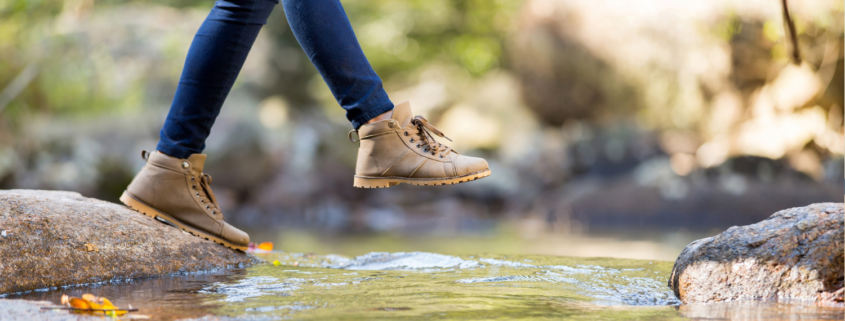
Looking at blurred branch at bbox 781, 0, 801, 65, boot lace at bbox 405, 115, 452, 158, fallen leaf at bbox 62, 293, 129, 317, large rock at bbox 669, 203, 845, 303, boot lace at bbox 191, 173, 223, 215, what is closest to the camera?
fallen leaf at bbox 62, 293, 129, 317

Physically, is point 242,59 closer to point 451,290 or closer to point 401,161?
point 401,161

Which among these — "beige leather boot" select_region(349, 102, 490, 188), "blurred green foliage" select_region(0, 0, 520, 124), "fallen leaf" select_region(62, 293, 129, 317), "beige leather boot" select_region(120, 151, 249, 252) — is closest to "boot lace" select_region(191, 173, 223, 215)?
"beige leather boot" select_region(120, 151, 249, 252)

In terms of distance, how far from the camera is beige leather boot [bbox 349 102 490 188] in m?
2.05

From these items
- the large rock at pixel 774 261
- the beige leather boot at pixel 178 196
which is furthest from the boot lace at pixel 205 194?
the large rock at pixel 774 261

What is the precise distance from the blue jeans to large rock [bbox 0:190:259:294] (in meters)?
0.29

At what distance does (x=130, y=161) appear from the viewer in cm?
869

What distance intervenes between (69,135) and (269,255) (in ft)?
24.1

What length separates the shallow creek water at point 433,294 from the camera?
1.41 m

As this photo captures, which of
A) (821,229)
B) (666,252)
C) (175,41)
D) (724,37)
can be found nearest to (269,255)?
(821,229)

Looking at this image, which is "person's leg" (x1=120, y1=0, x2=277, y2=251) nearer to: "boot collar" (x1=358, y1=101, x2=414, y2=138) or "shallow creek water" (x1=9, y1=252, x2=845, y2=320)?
"shallow creek water" (x1=9, y1=252, x2=845, y2=320)

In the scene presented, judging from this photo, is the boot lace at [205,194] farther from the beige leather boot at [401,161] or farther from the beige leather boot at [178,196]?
the beige leather boot at [401,161]

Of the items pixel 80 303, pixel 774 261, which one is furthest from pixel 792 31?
pixel 80 303

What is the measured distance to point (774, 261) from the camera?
1724 mm

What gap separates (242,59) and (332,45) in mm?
412
